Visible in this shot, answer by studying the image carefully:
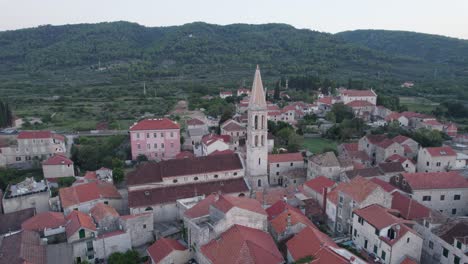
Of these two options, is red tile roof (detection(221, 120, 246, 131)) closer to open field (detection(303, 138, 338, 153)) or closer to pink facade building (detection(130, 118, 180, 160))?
pink facade building (detection(130, 118, 180, 160))

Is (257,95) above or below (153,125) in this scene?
above

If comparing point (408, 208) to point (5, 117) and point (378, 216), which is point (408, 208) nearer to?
point (378, 216)

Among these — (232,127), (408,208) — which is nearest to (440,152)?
(408,208)

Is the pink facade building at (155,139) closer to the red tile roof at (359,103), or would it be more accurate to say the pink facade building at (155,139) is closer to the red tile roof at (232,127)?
the red tile roof at (232,127)

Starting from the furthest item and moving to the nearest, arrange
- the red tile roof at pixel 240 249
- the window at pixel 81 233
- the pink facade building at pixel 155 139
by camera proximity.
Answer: the pink facade building at pixel 155 139, the window at pixel 81 233, the red tile roof at pixel 240 249

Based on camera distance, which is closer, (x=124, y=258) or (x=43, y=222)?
(x=124, y=258)

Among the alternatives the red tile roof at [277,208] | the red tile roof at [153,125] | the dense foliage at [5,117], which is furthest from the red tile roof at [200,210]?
the dense foliage at [5,117]
